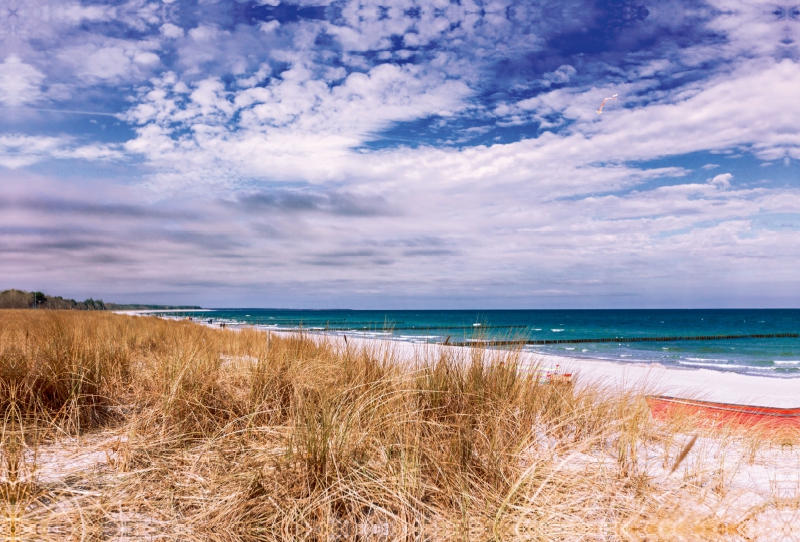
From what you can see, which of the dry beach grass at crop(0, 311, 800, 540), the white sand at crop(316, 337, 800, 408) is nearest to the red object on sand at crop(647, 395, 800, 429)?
the dry beach grass at crop(0, 311, 800, 540)

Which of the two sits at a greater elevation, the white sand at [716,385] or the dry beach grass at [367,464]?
the dry beach grass at [367,464]

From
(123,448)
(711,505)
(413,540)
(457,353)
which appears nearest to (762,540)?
(711,505)

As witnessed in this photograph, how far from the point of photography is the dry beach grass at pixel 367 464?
7.47 feet

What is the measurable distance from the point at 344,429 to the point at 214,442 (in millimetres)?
1106

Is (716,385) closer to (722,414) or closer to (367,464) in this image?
(722,414)

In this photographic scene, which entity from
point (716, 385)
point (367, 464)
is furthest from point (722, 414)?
point (716, 385)

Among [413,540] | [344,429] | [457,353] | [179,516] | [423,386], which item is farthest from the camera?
[457,353]

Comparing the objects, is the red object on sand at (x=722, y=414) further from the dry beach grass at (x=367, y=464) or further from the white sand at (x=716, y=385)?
the white sand at (x=716, y=385)

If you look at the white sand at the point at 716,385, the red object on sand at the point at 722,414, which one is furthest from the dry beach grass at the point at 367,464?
the white sand at the point at 716,385

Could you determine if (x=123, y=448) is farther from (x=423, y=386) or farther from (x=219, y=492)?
(x=423, y=386)

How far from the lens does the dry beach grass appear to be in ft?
7.47

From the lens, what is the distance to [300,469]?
2.60 m

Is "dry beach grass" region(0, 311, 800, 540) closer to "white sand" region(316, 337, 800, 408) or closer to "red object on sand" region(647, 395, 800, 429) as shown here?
"red object on sand" region(647, 395, 800, 429)

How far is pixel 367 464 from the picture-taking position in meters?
2.66
